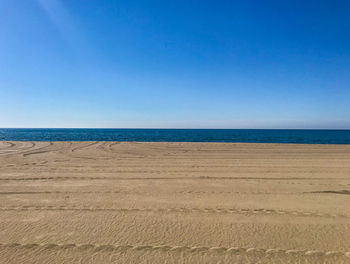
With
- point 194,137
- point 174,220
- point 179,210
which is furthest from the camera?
point 194,137

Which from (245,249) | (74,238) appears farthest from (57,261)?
(245,249)

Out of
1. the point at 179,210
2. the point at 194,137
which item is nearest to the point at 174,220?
the point at 179,210

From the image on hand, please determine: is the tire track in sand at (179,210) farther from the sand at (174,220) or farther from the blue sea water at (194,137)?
the blue sea water at (194,137)

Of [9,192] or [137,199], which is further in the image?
[9,192]

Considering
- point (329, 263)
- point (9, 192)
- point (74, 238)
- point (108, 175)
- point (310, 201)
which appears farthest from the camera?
point (108, 175)

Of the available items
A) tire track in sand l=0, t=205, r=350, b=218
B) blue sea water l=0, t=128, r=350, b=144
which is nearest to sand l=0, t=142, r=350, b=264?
tire track in sand l=0, t=205, r=350, b=218

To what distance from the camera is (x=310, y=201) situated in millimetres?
5281

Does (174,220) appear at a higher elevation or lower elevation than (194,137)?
lower

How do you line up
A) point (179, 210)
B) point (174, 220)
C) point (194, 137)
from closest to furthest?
point (174, 220)
point (179, 210)
point (194, 137)

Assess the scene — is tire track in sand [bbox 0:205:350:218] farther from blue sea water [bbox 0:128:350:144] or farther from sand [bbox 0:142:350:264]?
blue sea water [bbox 0:128:350:144]

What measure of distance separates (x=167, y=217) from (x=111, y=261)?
62.5 inches

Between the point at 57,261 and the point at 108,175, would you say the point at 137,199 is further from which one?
the point at 108,175

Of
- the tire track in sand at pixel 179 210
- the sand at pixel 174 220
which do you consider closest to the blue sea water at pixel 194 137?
the sand at pixel 174 220

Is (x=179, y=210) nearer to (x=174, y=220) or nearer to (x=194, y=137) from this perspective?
(x=174, y=220)
